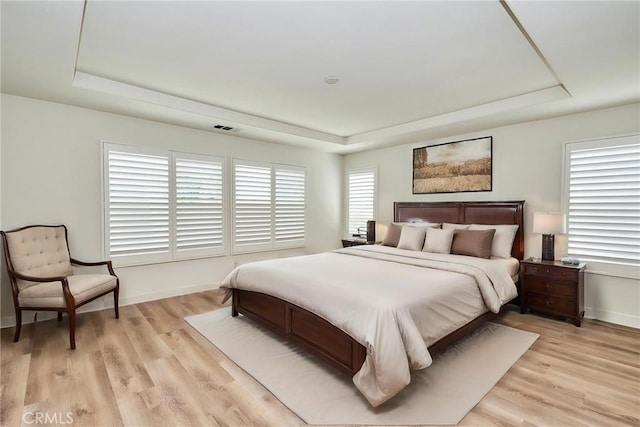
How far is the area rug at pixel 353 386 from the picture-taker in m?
2.04

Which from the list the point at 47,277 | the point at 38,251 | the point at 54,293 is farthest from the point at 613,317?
the point at 38,251

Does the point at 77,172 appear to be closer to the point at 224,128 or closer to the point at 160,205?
the point at 160,205

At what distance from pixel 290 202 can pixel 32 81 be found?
12.4ft

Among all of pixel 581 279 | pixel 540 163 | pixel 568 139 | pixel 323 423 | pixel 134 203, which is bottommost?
pixel 323 423

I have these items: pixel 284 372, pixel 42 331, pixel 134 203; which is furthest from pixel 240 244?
pixel 284 372

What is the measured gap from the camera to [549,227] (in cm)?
369

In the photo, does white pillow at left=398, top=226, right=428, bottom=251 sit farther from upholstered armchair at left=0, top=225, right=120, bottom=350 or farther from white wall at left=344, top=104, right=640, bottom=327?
upholstered armchair at left=0, top=225, right=120, bottom=350

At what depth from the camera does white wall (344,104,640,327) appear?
353cm

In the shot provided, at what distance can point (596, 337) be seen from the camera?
318 centimetres

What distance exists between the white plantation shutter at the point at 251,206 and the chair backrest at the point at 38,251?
7.21 ft

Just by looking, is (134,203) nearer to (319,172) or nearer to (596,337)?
(319,172)

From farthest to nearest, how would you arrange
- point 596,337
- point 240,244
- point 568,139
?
point 240,244 → point 568,139 → point 596,337

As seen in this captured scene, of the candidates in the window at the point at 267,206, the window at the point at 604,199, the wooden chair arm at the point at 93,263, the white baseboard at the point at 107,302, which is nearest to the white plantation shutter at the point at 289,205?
the window at the point at 267,206

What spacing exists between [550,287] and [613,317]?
30.1 inches
